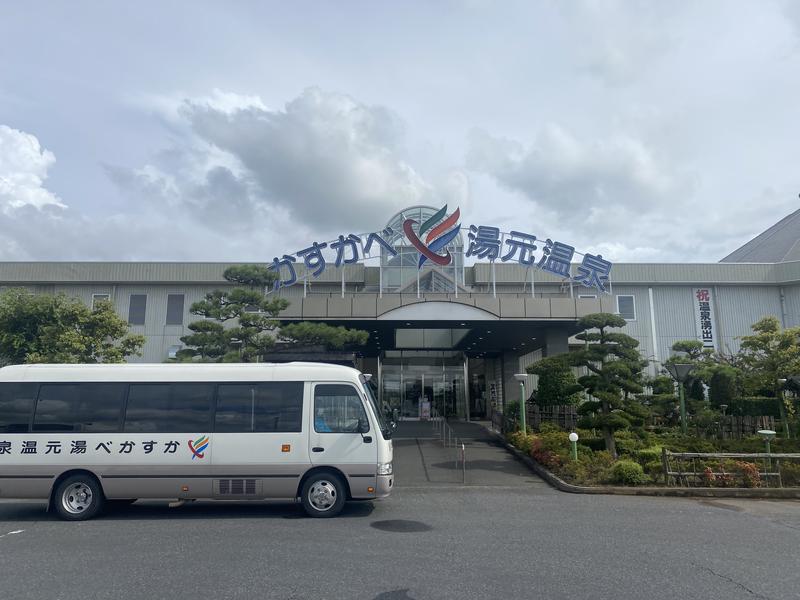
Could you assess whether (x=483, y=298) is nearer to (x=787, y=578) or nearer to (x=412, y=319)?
(x=412, y=319)

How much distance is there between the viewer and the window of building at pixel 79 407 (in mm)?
9484

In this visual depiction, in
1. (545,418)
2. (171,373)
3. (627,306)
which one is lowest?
(545,418)

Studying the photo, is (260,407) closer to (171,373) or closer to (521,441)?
(171,373)

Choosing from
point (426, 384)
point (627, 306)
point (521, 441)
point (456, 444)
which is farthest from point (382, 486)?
point (627, 306)

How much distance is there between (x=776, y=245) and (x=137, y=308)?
39.5 meters

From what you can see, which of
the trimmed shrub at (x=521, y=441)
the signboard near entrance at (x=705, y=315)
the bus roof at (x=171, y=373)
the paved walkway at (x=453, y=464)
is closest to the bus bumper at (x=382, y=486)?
the bus roof at (x=171, y=373)

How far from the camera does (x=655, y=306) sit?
3234 cm

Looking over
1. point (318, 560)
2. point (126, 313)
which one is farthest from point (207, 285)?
point (318, 560)

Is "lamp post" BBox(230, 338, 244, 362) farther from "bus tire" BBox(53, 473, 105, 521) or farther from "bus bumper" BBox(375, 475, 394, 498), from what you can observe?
"bus bumper" BBox(375, 475, 394, 498)

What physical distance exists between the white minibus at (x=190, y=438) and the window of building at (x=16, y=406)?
0.05 ft

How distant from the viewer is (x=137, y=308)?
31516mm

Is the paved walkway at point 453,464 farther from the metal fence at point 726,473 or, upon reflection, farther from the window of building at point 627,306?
the window of building at point 627,306

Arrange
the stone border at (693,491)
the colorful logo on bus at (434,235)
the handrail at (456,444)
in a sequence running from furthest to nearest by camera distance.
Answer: the colorful logo on bus at (434,235) → the handrail at (456,444) → the stone border at (693,491)

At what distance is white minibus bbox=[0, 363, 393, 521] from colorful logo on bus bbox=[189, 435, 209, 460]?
0.05ft
